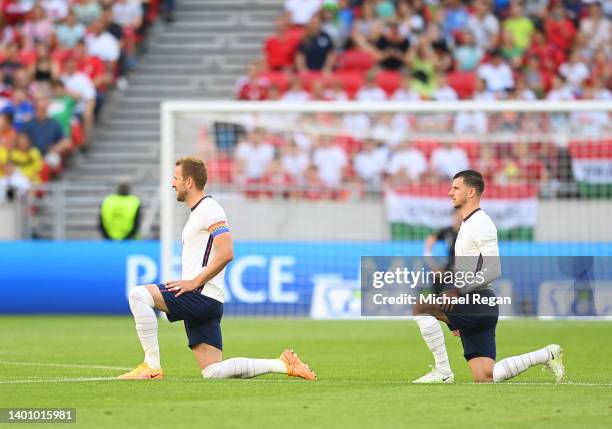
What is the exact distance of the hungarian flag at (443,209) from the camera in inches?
931

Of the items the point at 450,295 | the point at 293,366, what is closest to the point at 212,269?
the point at 293,366

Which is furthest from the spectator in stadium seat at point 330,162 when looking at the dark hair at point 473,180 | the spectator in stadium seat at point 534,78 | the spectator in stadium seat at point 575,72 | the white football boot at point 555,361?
the white football boot at point 555,361

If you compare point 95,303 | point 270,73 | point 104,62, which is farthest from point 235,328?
point 104,62

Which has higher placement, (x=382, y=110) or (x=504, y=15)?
(x=504, y=15)

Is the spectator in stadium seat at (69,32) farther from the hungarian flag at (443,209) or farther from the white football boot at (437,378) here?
the white football boot at (437,378)

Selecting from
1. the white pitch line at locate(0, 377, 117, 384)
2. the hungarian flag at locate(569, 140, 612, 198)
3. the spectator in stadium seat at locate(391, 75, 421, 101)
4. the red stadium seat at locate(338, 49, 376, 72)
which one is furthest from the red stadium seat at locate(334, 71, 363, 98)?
the white pitch line at locate(0, 377, 117, 384)

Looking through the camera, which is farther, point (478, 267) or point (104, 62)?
point (104, 62)

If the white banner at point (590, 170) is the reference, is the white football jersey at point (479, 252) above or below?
below

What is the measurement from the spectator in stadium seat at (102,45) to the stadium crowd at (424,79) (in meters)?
2.78

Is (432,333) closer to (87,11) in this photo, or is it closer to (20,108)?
(20,108)

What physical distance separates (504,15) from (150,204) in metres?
8.47

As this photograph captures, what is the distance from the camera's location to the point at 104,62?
30094 millimetres

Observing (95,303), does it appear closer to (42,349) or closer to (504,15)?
(42,349)

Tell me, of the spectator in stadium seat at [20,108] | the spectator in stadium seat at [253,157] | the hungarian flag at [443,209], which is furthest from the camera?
the spectator in stadium seat at [20,108]
